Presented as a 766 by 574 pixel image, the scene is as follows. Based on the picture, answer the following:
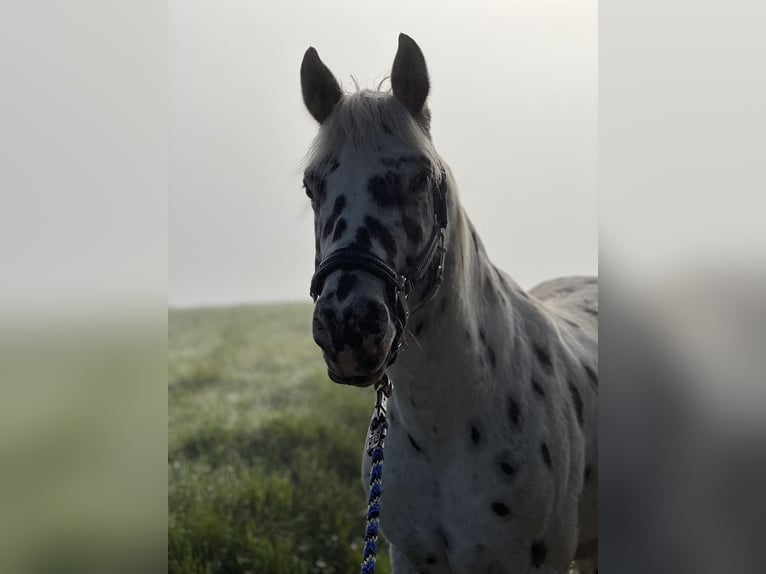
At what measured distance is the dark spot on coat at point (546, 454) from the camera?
2.53 metres

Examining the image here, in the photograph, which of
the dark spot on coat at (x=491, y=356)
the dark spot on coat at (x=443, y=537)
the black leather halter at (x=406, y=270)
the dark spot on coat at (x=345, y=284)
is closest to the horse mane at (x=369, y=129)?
the black leather halter at (x=406, y=270)

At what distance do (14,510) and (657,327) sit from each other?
161cm

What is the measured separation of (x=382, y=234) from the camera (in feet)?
A: 6.64

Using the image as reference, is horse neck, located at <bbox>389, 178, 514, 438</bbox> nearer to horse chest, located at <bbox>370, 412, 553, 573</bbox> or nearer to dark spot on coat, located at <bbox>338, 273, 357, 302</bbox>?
horse chest, located at <bbox>370, 412, 553, 573</bbox>

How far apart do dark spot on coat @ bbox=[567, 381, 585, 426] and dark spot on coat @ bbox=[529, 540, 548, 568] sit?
499 mm

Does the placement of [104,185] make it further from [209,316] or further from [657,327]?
[209,316]

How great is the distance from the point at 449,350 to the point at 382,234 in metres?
0.57

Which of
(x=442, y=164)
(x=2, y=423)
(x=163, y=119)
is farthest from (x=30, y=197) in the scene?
(x=442, y=164)

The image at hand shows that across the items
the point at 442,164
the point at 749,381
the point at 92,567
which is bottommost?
the point at 92,567

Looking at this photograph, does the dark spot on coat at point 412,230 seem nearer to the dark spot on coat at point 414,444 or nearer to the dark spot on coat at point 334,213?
the dark spot on coat at point 334,213

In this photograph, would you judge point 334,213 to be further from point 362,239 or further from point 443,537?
point 443,537

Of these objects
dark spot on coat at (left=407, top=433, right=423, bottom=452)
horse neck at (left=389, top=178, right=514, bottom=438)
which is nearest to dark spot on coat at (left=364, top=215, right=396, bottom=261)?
horse neck at (left=389, top=178, right=514, bottom=438)

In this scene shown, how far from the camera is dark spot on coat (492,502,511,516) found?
244 centimetres

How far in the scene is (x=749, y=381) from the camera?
94cm
